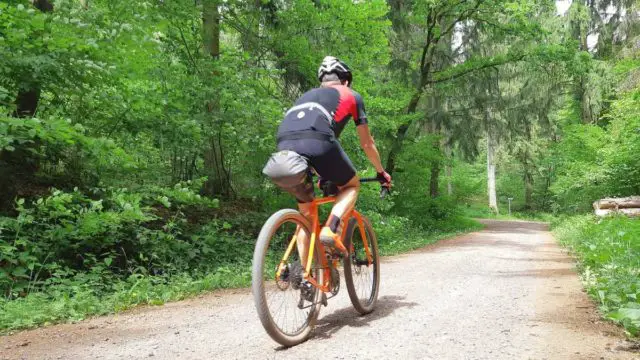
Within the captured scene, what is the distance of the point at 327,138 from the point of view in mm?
3152

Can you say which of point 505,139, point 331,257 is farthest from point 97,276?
point 505,139

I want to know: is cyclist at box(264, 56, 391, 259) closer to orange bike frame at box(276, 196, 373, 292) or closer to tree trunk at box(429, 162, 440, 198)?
orange bike frame at box(276, 196, 373, 292)

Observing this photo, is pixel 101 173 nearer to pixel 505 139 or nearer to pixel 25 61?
pixel 25 61

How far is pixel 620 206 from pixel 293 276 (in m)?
15.0

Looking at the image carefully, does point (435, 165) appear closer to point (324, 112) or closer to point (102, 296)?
point (102, 296)

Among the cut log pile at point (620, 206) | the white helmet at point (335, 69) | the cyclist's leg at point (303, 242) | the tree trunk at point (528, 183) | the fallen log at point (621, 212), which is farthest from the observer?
the tree trunk at point (528, 183)

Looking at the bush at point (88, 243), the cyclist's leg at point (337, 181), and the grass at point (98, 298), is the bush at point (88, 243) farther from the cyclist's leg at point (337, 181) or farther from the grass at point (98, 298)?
the cyclist's leg at point (337, 181)

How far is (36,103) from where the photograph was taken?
6.02 meters

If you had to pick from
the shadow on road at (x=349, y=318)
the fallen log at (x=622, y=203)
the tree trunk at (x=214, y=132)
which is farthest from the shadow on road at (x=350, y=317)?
the fallen log at (x=622, y=203)

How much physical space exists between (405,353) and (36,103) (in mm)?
5620

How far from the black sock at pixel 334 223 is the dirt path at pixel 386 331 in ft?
2.46

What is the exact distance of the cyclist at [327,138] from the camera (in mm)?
3152

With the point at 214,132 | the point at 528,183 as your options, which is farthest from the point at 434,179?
the point at 528,183

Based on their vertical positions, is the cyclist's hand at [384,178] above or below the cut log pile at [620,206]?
above
